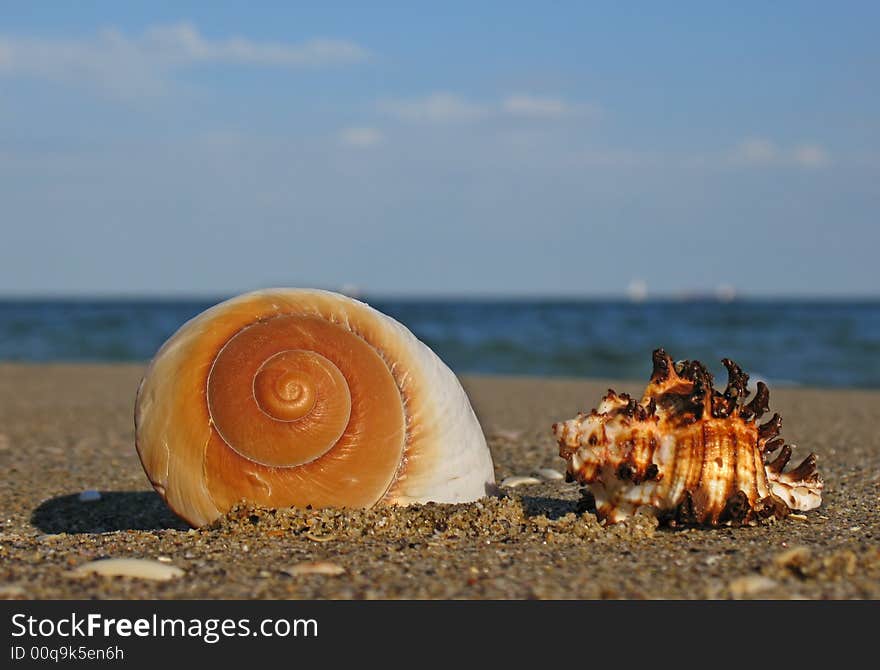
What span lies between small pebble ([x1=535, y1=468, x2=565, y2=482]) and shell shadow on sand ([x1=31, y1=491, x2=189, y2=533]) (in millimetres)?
1758

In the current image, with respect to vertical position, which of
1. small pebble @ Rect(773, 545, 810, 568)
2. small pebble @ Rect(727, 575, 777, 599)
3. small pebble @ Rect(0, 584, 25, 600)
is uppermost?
small pebble @ Rect(773, 545, 810, 568)

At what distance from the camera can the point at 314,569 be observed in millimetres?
2730

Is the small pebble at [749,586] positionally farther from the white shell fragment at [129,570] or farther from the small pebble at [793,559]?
the white shell fragment at [129,570]

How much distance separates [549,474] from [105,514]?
6.96 feet

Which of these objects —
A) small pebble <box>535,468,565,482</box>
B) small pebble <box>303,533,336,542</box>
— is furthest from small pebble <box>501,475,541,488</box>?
small pebble <box>303,533,336,542</box>

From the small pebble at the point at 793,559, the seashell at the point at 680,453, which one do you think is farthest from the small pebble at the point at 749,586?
the seashell at the point at 680,453

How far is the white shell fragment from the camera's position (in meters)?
2.67

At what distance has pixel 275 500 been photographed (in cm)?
333

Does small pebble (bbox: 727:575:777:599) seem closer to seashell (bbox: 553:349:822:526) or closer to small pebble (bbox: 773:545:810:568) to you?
small pebble (bbox: 773:545:810:568)

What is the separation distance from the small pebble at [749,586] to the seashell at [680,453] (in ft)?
2.03

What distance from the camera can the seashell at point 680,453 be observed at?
10.5 ft

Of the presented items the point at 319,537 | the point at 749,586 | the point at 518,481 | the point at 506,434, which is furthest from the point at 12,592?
the point at 506,434
